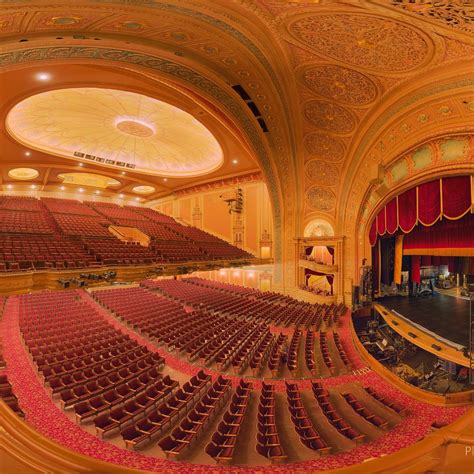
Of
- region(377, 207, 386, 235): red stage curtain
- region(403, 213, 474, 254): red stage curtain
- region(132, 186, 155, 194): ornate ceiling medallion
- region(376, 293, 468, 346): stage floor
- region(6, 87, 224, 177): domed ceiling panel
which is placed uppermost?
region(6, 87, 224, 177): domed ceiling panel

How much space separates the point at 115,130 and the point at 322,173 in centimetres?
1007

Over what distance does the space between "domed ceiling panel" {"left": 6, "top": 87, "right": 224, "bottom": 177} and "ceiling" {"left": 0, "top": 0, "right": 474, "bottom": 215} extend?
1.10 m

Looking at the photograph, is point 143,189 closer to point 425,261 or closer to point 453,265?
point 425,261

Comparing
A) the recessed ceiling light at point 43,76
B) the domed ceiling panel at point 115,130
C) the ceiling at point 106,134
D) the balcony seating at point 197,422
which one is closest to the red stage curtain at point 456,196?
the balcony seating at point 197,422

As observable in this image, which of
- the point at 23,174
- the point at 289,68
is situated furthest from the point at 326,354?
the point at 23,174

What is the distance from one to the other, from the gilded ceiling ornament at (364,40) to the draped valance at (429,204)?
3.30 metres

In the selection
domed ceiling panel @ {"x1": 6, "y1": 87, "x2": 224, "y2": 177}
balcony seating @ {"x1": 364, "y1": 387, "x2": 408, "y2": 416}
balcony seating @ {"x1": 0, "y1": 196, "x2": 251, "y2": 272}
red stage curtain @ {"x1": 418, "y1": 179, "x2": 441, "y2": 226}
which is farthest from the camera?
domed ceiling panel @ {"x1": 6, "y1": 87, "x2": 224, "y2": 177}

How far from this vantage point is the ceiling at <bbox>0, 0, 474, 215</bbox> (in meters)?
3.85

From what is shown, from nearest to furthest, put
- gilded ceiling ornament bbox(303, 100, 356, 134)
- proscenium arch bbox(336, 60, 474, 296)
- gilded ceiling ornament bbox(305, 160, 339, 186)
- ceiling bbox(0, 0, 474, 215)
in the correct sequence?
ceiling bbox(0, 0, 474, 215)
proscenium arch bbox(336, 60, 474, 296)
gilded ceiling ornament bbox(303, 100, 356, 134)
gilded ceiling ornament bbox(305, 160, 339, 186)

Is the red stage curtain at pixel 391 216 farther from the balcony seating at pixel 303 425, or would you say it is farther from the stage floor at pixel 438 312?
the balcony seating at pixel 303 425

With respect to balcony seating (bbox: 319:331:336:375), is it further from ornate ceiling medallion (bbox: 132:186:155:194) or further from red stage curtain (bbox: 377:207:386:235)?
ornate ceiling medallion (bbox: 132:186:155:194)

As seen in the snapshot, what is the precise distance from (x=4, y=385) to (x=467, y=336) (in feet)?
35.0

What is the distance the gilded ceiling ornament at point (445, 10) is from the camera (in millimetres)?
2523

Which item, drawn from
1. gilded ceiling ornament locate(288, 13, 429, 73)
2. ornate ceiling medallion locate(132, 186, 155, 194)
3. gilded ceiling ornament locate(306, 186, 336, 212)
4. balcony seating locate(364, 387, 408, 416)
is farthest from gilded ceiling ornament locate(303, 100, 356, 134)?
ornate ceiling medallion locate(132, 186, 155, 194)
